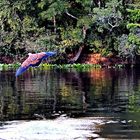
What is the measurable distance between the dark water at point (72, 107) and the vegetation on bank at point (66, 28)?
44.5ft

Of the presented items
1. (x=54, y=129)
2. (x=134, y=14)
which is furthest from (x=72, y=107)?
(x=134, y=14)

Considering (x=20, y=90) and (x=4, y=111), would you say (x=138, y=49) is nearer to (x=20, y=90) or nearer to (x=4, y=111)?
(x=20, y=90)

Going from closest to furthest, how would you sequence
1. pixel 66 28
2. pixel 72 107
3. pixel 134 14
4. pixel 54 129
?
pixel 54 129 < pixel 72 107 < pixel 134 14 < pixel 66 28

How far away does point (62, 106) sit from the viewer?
1969 centimetres

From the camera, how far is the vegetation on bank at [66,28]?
144 ft

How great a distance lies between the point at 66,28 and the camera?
4638 cm

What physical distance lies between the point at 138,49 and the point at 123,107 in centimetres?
2438

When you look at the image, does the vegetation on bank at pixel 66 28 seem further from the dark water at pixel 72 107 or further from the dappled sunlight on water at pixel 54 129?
the dappled sunlight on water at pixel 54 129

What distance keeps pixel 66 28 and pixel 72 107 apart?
27393 millimetres

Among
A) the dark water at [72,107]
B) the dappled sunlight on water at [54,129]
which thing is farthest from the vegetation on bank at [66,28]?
the dappled sunlight on water at [54,129]

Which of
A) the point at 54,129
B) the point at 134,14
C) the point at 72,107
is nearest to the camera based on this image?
the point at 54,129

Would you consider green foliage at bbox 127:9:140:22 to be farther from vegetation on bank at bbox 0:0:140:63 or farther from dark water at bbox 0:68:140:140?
dark water at bbox 0:68:140:140

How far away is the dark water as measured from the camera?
14.7 m

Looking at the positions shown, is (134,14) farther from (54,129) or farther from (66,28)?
(54,129)
